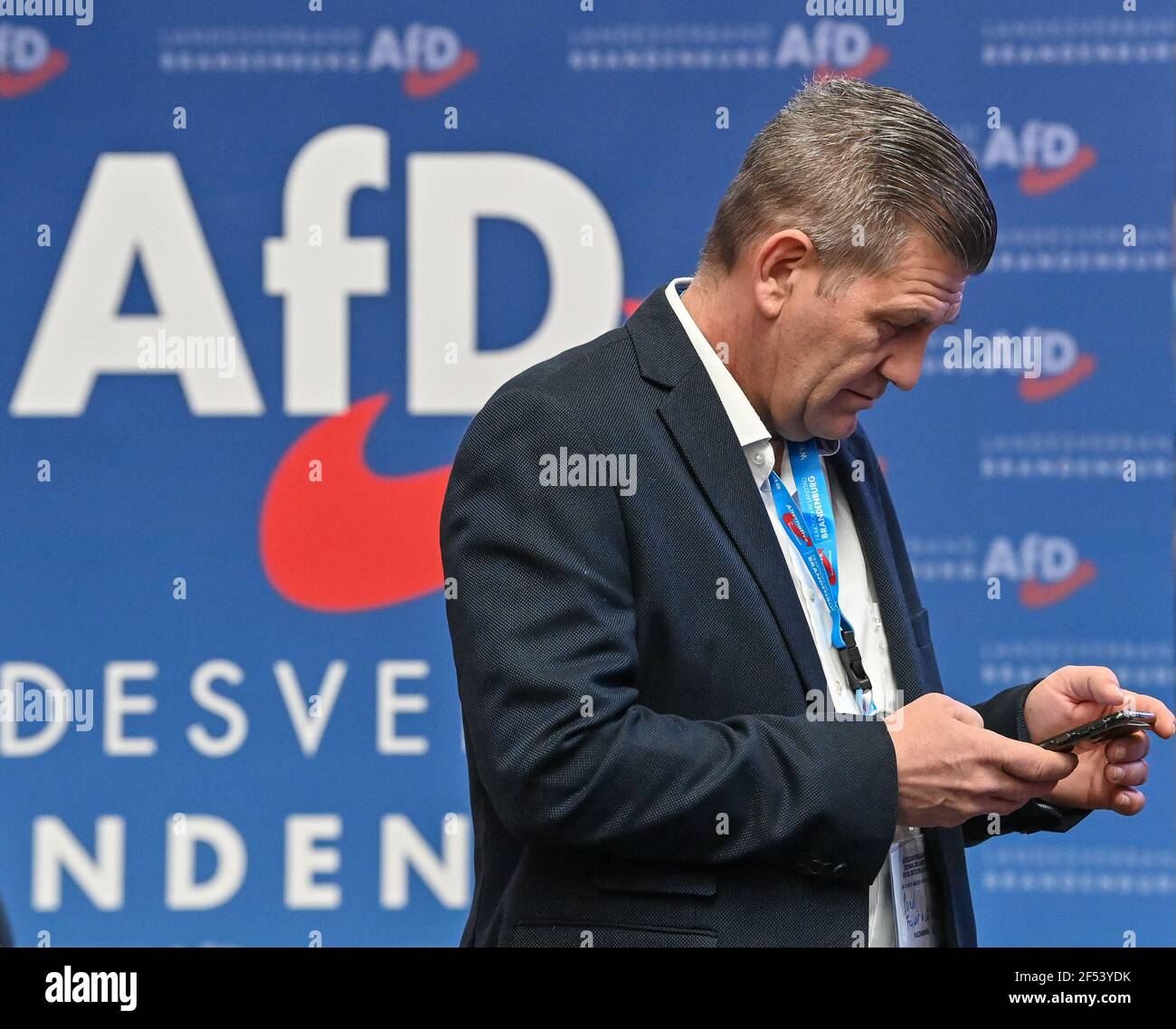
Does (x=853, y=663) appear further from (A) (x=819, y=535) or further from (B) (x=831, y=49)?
(B) (x=831, y=49)

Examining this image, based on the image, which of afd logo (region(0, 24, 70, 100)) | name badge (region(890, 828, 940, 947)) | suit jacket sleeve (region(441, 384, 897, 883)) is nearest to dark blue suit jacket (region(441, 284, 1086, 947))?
suit jacket sleeve (region(441, 384, 897, 883))

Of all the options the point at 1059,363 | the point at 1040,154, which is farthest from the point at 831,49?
the point at 1059,363

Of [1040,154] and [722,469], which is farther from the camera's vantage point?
[1040,154]

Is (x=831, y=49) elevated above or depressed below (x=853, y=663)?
above

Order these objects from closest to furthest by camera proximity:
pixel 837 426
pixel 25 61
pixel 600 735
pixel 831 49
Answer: pixel 600 735 < pixel 837 426 < pixel 831 49 < pixel 25 61

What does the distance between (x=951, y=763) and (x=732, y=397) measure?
0.54m

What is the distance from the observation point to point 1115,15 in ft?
11.0

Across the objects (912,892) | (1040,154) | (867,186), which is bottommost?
(912,892)

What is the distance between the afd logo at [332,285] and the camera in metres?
3.43

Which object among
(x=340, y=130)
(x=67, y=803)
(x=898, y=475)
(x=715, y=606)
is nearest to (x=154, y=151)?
(x=340, y=130)

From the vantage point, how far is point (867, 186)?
5.49 ft

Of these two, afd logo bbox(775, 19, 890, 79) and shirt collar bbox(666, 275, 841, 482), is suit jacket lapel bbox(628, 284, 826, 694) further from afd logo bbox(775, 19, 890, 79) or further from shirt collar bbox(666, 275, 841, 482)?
afd logo bbox(775, 19, 890, 79)

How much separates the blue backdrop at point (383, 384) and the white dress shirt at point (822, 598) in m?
1.64

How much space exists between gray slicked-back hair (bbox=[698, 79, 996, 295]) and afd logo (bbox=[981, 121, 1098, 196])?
1.82m
